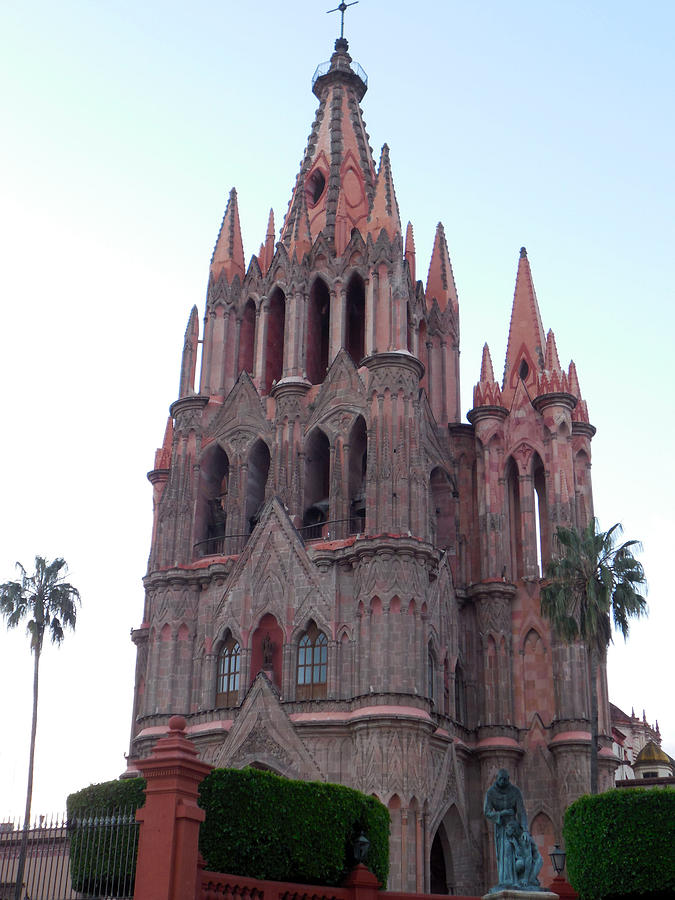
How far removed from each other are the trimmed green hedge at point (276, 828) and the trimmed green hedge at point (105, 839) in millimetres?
1751

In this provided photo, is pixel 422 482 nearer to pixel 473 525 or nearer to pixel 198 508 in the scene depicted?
pixel 473 525

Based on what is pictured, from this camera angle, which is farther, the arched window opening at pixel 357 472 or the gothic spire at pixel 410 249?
the gothic spire at pixel 410 249

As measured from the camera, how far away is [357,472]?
3912 cm

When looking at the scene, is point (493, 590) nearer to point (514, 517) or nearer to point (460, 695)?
point (460, 695)

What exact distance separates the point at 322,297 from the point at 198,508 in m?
9.71

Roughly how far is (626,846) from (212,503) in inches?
797

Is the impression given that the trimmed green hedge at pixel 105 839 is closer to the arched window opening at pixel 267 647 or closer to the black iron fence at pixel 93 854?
the black iron fence at pixel 93 854

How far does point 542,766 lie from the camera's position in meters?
35.8

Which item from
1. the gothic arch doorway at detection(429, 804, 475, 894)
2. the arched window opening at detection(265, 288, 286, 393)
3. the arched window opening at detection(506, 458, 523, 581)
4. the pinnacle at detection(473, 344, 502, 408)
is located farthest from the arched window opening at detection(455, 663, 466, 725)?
the arched window opening at detection(265, 288, 286, 393)

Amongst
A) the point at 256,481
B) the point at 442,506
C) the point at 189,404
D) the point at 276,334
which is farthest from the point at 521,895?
the point at 276,334

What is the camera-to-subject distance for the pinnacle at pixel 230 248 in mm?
44438

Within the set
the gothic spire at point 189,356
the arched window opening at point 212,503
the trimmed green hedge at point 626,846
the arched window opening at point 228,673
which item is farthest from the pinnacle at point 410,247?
the trimmed green hedge at point 626,846

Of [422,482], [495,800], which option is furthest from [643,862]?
[422,482]

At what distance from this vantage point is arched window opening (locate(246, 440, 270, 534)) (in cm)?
3956
